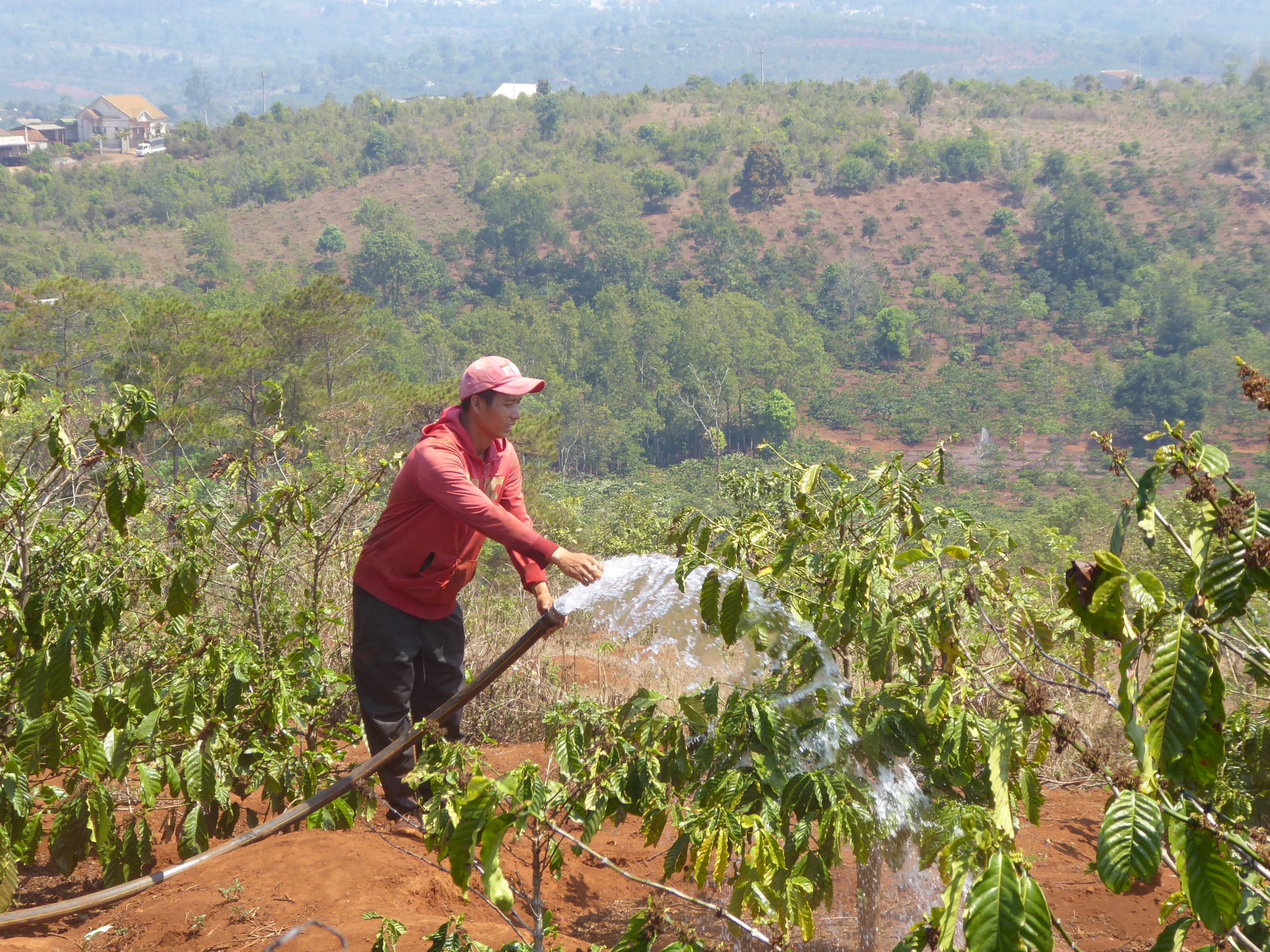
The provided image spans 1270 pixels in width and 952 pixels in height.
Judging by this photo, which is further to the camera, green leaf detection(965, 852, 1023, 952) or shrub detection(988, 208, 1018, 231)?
shrub detection(988, 208, 1018, 231)

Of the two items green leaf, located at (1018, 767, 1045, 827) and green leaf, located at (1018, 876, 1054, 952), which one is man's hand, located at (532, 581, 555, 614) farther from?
green leaf, located at (1018, 876, 1054, 952)

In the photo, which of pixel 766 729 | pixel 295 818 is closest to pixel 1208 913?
→ pixel 766 729

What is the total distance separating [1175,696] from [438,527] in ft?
6.87

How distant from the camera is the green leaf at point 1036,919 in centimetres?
124

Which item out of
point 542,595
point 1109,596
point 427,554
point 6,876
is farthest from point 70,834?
point 1109,596

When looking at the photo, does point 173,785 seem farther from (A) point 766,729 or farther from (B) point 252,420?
(B) point 252,420

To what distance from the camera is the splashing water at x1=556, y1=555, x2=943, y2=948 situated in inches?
101

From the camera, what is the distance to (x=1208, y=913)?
1327mm

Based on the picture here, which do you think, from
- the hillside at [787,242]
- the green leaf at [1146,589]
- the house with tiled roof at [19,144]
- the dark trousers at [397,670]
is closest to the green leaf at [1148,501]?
the green leaf at [1146,589]

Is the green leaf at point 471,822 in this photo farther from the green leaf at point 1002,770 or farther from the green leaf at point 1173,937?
the green leaf at point 1173,937

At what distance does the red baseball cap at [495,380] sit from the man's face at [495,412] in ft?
0.06

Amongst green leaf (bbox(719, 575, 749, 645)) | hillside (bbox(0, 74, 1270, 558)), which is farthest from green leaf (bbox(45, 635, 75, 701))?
hillside (bbox(0, 74, 1270, 558))

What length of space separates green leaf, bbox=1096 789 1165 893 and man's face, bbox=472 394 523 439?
196 centimetres

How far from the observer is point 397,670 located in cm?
310
